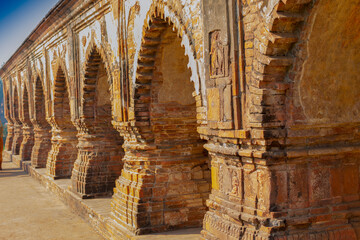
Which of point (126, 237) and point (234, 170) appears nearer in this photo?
point (234, 170)

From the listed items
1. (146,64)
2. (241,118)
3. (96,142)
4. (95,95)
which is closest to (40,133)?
(95,95)

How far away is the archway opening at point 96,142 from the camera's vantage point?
899 centimetres

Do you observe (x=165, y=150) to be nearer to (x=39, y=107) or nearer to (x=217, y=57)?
(x=217, y=57)

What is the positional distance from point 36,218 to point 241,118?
20.2ft

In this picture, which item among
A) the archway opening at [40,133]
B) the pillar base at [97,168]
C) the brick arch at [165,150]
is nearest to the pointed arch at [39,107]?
the archway opening at [40,133]

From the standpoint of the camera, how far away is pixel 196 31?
475 cm

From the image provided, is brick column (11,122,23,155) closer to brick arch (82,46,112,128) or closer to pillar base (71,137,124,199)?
pillar base (71,137,124,199)

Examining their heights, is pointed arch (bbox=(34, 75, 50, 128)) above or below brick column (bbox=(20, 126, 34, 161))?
above

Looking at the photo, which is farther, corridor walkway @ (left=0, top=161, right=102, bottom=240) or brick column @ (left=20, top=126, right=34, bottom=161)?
brick column @ (left=20, top=126, right=34, bottom=161)

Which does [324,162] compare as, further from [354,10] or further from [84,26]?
[84,26]

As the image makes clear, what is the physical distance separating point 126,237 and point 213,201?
7.68 ft

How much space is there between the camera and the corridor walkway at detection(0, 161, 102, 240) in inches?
302

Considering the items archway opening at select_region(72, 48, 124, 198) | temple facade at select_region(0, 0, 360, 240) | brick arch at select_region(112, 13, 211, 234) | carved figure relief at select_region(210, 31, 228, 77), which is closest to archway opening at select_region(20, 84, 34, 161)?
archway opening at select_region(72, 48, 124, 198)

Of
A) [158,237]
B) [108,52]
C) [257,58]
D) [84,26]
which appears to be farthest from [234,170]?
[84,26]
